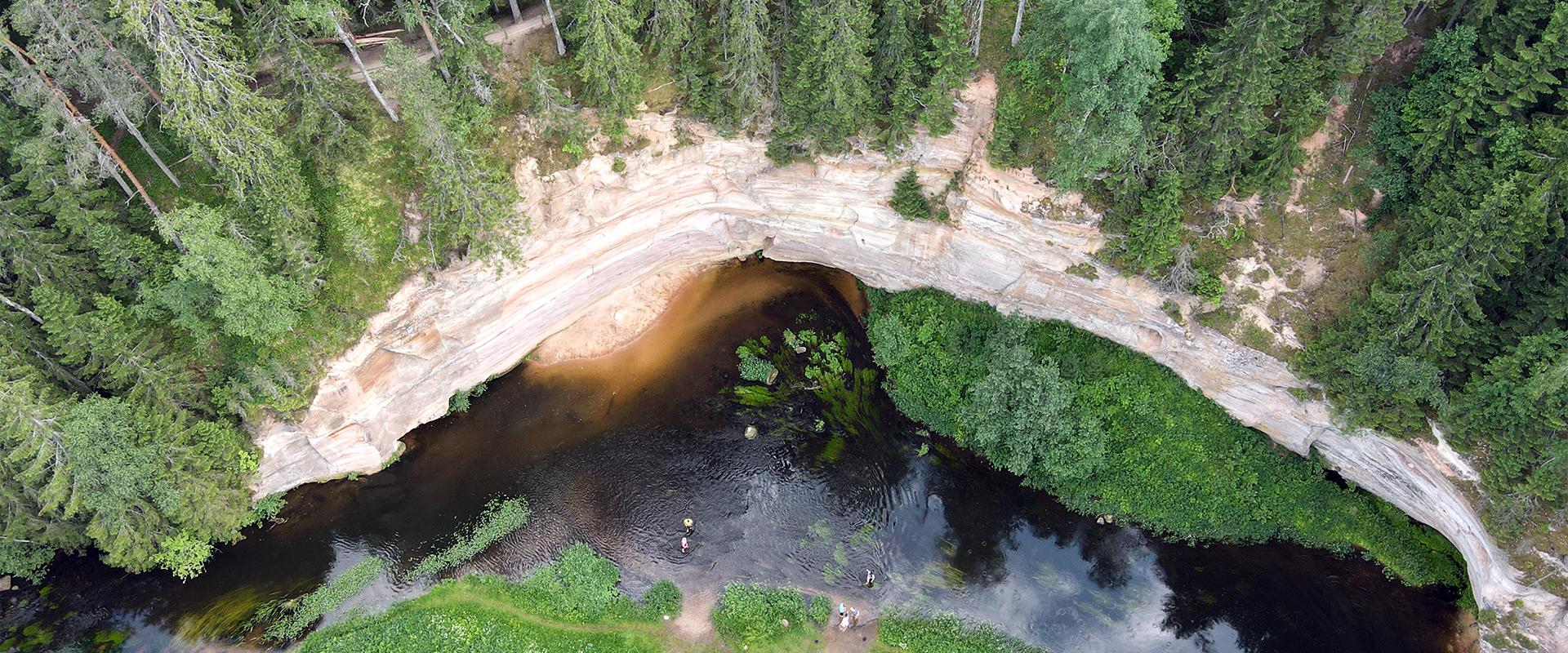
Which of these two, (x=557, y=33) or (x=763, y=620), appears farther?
(x=763, y=620)

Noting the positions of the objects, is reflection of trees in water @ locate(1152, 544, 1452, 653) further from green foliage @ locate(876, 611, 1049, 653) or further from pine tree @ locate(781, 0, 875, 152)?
pine tree @ locate(781, 0, 875, 152)

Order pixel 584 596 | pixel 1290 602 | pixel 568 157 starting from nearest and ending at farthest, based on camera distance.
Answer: pixel 1290 602, pixel 584 596, pixel 568 157

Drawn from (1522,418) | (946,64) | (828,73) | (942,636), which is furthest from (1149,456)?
(828,73)

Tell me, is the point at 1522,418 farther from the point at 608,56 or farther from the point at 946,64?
the point at 608,56

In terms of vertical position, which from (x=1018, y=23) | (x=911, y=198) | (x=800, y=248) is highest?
(x=1018, y=23)

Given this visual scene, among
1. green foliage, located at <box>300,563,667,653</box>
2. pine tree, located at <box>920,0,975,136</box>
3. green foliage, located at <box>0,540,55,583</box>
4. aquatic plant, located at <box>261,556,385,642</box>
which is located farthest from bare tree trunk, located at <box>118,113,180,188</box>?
pine tree, located at <box>920,0,975,136</box>

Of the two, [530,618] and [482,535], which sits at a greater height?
[482,535]
